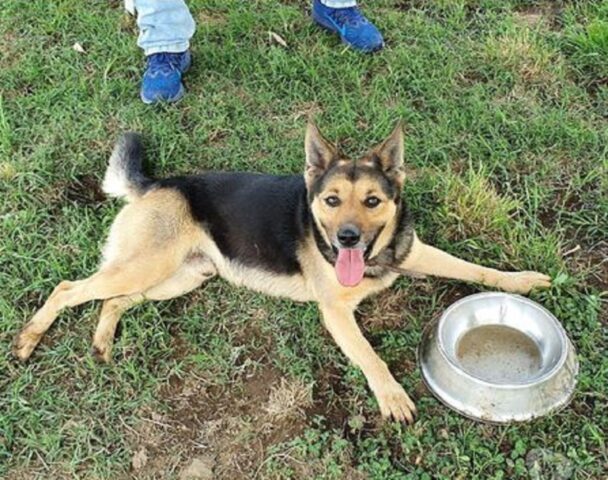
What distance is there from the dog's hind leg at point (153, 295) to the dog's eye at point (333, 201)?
2.85ft

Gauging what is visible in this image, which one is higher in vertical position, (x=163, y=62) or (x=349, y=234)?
(x=349, y=234)

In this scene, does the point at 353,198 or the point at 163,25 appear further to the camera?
the point at 163,25

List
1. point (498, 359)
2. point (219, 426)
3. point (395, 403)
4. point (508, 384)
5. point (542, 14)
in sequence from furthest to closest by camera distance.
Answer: point (542, 14) < point (498, 359) < point (219, 426) < point (395, 403) < point (508, 384)

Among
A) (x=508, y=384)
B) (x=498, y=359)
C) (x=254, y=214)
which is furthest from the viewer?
(x=254, y=214)

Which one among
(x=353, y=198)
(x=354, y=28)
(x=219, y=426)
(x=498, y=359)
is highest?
(x=353, y=198)

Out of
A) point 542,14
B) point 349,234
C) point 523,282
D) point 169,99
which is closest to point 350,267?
point 349,234

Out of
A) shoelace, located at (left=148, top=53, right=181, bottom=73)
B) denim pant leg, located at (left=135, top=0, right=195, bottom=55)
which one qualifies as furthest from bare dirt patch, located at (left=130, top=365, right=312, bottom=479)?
denim pant leg, located at (left=135, top=0, right=195, bottom=55)

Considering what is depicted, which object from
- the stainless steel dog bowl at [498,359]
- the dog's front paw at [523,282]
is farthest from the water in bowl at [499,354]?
the dog's front paw at [523,282]

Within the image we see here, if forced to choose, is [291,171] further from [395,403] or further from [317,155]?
[395,403]

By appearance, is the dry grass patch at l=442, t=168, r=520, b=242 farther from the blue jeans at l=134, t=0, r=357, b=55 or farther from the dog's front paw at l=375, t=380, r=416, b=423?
the blue jeans at l=134, t=0, r=357, b=55

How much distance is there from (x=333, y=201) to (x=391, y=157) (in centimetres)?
37

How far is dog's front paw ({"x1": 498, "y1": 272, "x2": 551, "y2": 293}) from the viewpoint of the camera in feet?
12.3

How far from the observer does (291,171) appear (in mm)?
4570

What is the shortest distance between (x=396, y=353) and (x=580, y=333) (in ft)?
2.83
